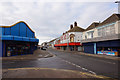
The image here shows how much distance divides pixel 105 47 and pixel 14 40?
23172 millimetres

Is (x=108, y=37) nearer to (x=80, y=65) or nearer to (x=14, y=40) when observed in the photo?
(x=80, y=65)

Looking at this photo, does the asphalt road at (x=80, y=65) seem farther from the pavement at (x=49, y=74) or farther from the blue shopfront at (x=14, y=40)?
the blue shopfront at (x=14, y=40)

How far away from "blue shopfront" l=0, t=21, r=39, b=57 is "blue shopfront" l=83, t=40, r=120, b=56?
1952cm

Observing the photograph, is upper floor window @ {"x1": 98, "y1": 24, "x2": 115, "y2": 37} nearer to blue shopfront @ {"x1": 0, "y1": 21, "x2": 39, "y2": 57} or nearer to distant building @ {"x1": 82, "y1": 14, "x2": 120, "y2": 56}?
distant building @ {"x1": 82, "y1": 14, "x2": 120, "y2": 56}

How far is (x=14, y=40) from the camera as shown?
20.7 m

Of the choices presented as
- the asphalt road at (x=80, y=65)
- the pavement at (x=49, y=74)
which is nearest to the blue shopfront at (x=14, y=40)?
the asphalt road at (x=80, y=65)

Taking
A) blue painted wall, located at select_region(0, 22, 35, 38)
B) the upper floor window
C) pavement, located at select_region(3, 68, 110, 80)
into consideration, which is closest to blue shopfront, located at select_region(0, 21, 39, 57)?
blue painted wall, located at select_region(0, 22, 35, 38)

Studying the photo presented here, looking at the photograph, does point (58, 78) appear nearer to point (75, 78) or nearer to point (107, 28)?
point (75, 78)

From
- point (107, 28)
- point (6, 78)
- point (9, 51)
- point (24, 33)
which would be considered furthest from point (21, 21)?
point (107, 28)

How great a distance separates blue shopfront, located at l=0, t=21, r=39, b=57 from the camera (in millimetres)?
19438

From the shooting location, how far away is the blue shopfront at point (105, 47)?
2058cm

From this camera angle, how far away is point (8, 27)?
68.1ft

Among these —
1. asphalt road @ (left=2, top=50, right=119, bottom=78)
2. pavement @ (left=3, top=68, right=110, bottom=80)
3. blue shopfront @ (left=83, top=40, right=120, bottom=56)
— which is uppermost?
blue shopfront @ (left=83, top=40, right=120, bottom=56)

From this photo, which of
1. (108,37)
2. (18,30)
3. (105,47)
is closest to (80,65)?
(108,37)
